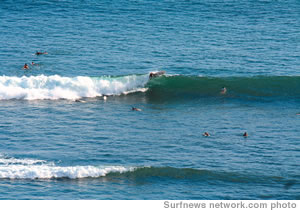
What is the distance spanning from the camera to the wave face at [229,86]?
41.3 meters

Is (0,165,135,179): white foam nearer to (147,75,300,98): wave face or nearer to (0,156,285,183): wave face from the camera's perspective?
(0,156,285,183): wave face

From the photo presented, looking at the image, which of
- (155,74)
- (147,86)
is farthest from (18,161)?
(155,74)

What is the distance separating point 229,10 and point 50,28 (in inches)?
621

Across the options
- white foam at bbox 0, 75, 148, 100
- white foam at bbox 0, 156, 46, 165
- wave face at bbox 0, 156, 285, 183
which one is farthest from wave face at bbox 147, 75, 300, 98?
white foam at bbox 0, 156, 46, 165

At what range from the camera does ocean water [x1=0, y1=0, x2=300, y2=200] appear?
2811cm

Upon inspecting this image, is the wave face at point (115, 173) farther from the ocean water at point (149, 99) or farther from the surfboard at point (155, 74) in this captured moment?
the surfboard at point (155, 74)

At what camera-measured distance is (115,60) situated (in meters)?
45.8

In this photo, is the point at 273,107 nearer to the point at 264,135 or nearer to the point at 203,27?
the point at 264,135

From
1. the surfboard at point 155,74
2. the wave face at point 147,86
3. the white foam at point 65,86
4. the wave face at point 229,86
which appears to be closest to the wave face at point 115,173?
the white foam at point 65,86

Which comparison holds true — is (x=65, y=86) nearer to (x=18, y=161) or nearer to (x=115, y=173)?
(x=18, y=161)

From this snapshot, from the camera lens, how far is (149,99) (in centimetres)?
4138
